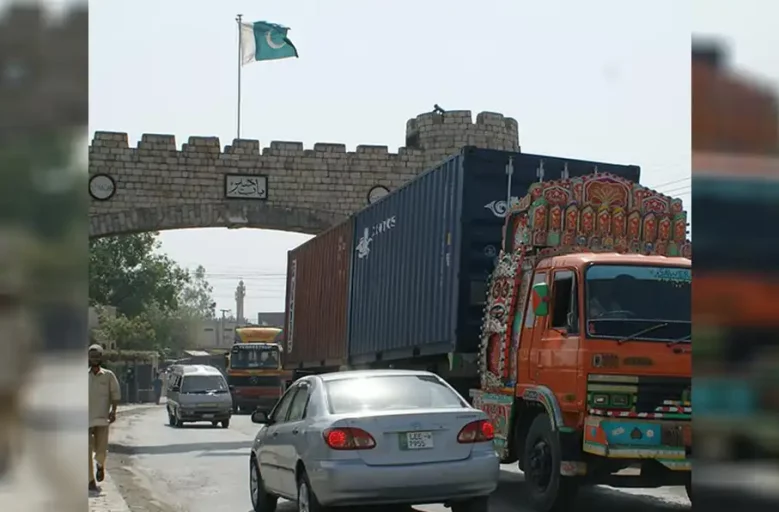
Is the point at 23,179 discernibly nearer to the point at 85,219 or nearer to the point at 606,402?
the point at 85,219

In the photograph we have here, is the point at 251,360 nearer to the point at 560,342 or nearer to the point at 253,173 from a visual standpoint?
the point at 253,173

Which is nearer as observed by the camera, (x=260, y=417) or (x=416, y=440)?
(x=416, y=440)

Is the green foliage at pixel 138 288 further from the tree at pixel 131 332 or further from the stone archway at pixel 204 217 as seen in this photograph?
the stone archway at pixel 204 217

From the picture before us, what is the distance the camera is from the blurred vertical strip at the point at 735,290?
2.33 meters

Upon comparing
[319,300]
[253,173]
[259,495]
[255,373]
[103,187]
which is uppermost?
[253,173]

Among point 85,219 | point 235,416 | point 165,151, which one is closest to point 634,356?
point 85,219

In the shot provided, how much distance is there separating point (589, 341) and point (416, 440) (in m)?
2.00

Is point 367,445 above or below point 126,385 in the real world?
above

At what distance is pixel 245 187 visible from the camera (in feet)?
97.3

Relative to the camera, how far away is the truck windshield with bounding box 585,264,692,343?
346 inches

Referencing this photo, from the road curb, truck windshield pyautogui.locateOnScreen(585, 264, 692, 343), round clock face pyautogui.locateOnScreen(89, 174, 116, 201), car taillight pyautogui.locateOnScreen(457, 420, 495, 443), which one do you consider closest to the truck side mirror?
truck windshield pyautogui.locateOnScreen(585, 264, 692, 343)

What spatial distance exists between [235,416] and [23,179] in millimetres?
35270

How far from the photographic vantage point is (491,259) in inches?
453

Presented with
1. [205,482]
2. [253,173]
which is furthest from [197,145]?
[205,482]
